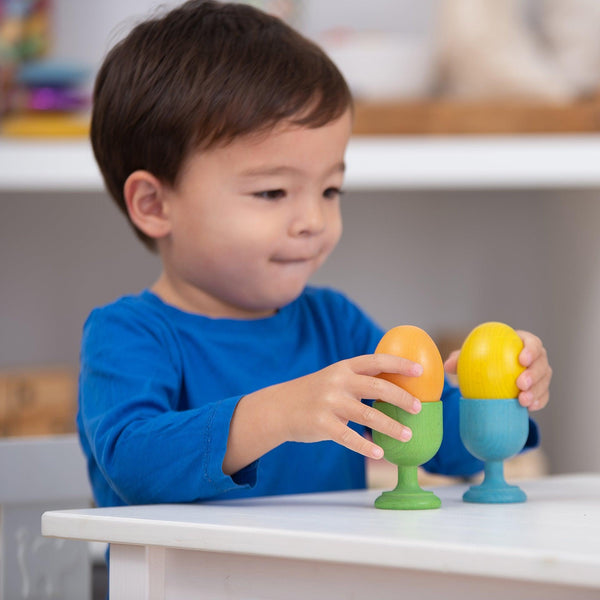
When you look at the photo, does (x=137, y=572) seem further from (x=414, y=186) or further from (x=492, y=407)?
(x=414, y=186)

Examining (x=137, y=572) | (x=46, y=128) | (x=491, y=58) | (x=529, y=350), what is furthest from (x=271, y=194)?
(x=491, y=58)

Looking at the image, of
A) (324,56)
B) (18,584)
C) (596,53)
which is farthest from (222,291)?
(596,53)

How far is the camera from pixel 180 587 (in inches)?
23.5

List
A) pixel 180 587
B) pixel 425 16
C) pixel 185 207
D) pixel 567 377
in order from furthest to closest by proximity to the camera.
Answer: pixel 425 16
pixel 567 377
pixel 185 207
pixel 180 587

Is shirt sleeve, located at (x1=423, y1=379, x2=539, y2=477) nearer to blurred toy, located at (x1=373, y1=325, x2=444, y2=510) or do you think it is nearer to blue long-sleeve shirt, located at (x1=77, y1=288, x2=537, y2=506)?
blue long-sleeve shirt, located at (x1=77, y1=288, x2=537, y2=506)

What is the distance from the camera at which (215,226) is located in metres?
0.87

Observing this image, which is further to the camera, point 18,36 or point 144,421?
point 18,36

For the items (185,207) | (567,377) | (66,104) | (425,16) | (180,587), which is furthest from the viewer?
(425,16)

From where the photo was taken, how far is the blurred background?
1611 millimetres

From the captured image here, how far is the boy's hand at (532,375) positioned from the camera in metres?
0.69

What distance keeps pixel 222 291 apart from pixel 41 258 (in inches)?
49.3

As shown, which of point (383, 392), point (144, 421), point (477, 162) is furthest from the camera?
point (477, 162)

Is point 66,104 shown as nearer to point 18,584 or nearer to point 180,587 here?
point 18,584

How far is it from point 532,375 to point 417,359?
10 cm
